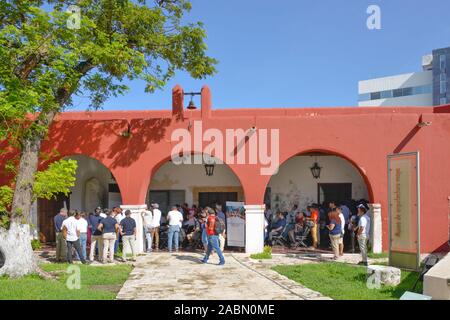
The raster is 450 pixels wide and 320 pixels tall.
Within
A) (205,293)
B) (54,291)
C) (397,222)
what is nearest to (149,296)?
(205,293)

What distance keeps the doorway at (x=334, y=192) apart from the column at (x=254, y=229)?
3347 millimetres

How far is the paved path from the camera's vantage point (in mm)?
7344

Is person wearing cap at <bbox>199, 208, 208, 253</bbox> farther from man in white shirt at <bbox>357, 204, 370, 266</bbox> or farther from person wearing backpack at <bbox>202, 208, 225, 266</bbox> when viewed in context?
man in white shirt at <bbox>357, 204, 370, 266</bbox>

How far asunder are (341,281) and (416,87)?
154 ft

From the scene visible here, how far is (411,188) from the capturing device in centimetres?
905

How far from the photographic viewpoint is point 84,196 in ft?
49.7

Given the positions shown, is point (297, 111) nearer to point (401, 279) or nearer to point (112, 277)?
point (401, 279)
